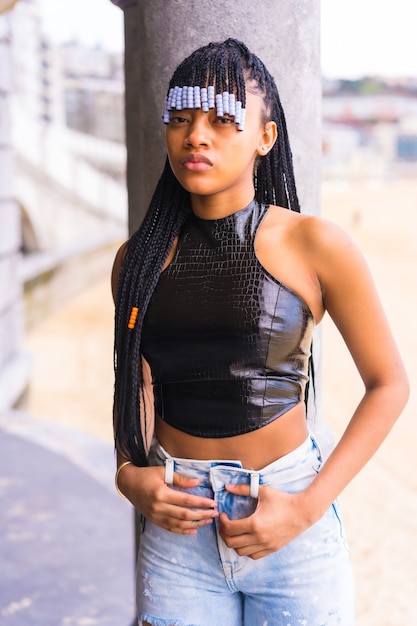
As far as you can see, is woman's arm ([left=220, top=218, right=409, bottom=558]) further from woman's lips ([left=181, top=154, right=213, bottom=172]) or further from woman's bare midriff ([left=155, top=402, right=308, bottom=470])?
woman's lips ([left=181, top=154, right=213, bottom=172])

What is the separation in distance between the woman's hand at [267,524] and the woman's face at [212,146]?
557 millimetres

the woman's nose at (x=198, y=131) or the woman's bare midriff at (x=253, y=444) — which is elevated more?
the woman's nose at (x=198, y=131)

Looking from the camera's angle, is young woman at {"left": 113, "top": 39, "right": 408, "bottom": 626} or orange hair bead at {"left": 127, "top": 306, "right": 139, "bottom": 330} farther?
orange hair bead at {"left": 127, "top": 306, "right": 139, "bottom": 330}

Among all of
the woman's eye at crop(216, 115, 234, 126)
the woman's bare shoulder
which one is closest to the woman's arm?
the woman's bare shoulder

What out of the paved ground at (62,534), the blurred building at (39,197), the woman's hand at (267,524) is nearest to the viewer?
the woman's hand at (267,524)

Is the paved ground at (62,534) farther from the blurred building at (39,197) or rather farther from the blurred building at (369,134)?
the blurred building at (369,134)

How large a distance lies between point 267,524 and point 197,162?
2.14ft

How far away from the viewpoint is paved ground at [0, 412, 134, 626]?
152 inches

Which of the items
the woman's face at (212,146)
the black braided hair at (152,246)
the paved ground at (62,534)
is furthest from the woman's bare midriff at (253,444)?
the paved ground at (62,534)

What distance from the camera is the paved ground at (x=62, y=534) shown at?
3854 millimetres

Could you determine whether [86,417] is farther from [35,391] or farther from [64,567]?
[64,567]

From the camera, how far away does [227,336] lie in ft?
5.02

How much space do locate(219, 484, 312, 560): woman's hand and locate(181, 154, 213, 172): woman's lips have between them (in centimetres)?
58

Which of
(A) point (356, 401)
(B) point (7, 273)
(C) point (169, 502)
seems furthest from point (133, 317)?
(A) point (356, 401)
